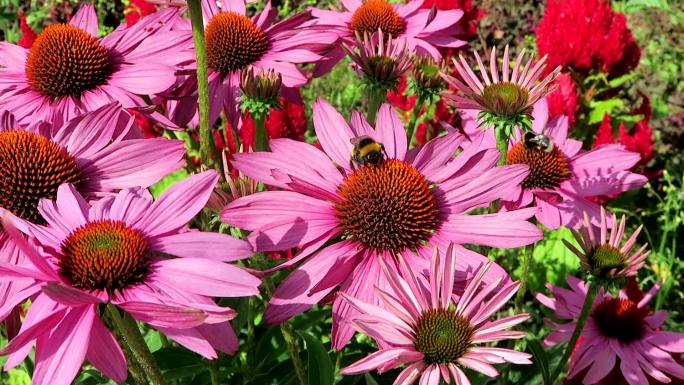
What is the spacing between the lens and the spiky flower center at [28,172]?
1027 millimetres

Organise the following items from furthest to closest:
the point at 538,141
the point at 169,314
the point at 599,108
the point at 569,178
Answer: the point at 599,108 → the point at 569,178 → the point at 538,141 → the point at 169,314

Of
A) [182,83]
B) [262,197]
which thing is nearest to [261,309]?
[182,83]

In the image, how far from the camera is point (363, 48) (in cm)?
141

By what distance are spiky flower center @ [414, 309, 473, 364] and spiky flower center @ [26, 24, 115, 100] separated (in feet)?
2.71

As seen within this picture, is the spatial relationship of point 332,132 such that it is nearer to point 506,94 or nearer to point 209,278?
point 506,94

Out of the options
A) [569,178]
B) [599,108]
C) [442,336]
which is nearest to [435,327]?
[442,336]

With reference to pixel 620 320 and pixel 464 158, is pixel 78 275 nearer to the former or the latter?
pixel 464 158

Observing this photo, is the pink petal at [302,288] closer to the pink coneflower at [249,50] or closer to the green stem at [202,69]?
the green stem at [202,69]

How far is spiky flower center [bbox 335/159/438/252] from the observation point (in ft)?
3.63

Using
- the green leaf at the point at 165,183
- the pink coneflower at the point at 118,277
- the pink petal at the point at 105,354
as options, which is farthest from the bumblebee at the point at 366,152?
the green leaf at the point at 165,183

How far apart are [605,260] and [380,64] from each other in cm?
57

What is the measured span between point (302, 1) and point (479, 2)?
46.5 inches

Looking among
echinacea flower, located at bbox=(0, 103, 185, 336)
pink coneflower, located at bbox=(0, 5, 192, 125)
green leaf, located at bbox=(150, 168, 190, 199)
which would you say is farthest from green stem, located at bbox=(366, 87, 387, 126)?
green leaf, located at bbox=(150, 168, 190, 199)

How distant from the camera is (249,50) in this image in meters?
1.49
